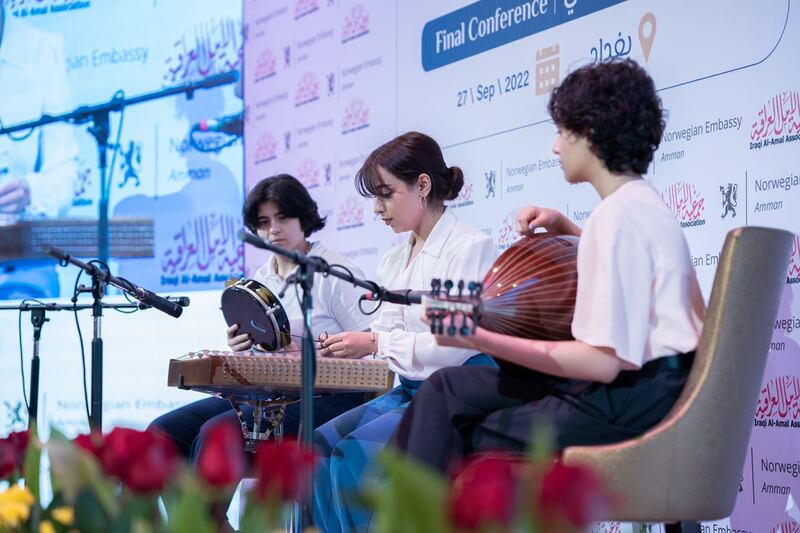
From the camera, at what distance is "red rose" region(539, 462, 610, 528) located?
3.30ft

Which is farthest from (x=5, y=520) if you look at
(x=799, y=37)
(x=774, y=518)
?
(x=799, y=37)

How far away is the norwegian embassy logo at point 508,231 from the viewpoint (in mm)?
4543

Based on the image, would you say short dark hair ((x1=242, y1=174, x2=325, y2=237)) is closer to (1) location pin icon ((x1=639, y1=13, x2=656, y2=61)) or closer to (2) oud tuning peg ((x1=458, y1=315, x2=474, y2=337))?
(1) location pin icon ((x1=639, y1=13, x2=656, y2=61))

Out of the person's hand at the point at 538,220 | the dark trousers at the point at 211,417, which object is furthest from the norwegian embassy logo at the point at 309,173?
the person's hand at the point at 538,220

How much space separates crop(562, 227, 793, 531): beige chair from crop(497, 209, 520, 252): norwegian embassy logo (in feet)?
7.61

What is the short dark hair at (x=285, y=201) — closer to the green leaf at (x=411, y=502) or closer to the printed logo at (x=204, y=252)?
the printed logo at (x=204, y=252)

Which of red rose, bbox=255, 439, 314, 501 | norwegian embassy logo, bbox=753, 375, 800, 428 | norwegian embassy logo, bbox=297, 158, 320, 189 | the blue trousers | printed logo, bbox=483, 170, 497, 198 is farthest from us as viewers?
norwegian embassy logo, bbox=297, 158, 320, 189

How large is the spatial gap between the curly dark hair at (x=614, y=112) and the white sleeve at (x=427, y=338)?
777mm

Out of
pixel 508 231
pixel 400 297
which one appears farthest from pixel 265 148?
pixel 400 297

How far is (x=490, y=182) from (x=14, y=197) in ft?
12.1

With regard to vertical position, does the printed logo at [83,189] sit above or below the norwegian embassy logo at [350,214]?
above

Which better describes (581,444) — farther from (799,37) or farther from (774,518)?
(799,37)

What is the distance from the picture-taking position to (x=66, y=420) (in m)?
6.62

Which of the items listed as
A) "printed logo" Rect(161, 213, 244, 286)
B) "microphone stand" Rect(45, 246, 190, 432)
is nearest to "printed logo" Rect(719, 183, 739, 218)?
"microphone stand" Rect(45, 246, 190, 432)
